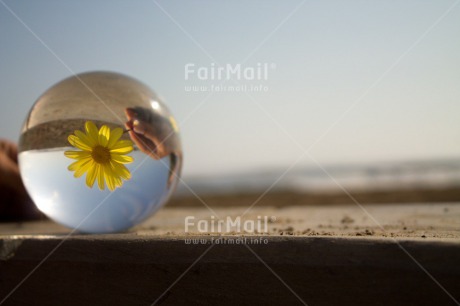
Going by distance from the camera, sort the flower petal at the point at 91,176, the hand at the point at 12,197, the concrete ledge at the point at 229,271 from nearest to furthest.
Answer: the concrete ledge at the point at 229,271 → the flower petal at the point at 91,176 → the hand at the point at 12,197

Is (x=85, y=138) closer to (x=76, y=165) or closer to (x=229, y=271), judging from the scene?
(x=76, y=165)

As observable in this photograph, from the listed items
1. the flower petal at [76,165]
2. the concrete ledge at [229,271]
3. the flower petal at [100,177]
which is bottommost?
the concrete ledge at [229,271]

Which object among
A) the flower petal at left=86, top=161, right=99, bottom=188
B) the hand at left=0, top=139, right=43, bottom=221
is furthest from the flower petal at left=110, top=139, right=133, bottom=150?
the hand at left=0, top=139, right=43, bottom=221

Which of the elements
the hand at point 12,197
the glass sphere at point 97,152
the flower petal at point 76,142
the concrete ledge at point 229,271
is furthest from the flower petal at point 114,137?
the hand at point 12,197

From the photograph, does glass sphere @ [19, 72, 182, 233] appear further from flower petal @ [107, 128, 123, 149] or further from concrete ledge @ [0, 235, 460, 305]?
concrete ledge @ [0, 235, 460, 305]

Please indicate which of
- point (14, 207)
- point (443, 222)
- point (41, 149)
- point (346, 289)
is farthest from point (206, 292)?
point (14, 207)

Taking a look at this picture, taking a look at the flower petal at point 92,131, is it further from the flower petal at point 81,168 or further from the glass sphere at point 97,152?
the flower petal at point 81,168

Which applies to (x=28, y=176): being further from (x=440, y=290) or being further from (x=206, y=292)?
(x=440, y=290)

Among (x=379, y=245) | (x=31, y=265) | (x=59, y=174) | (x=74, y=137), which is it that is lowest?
(x=31, y=265)

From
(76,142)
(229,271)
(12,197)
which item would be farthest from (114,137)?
(12,197)
